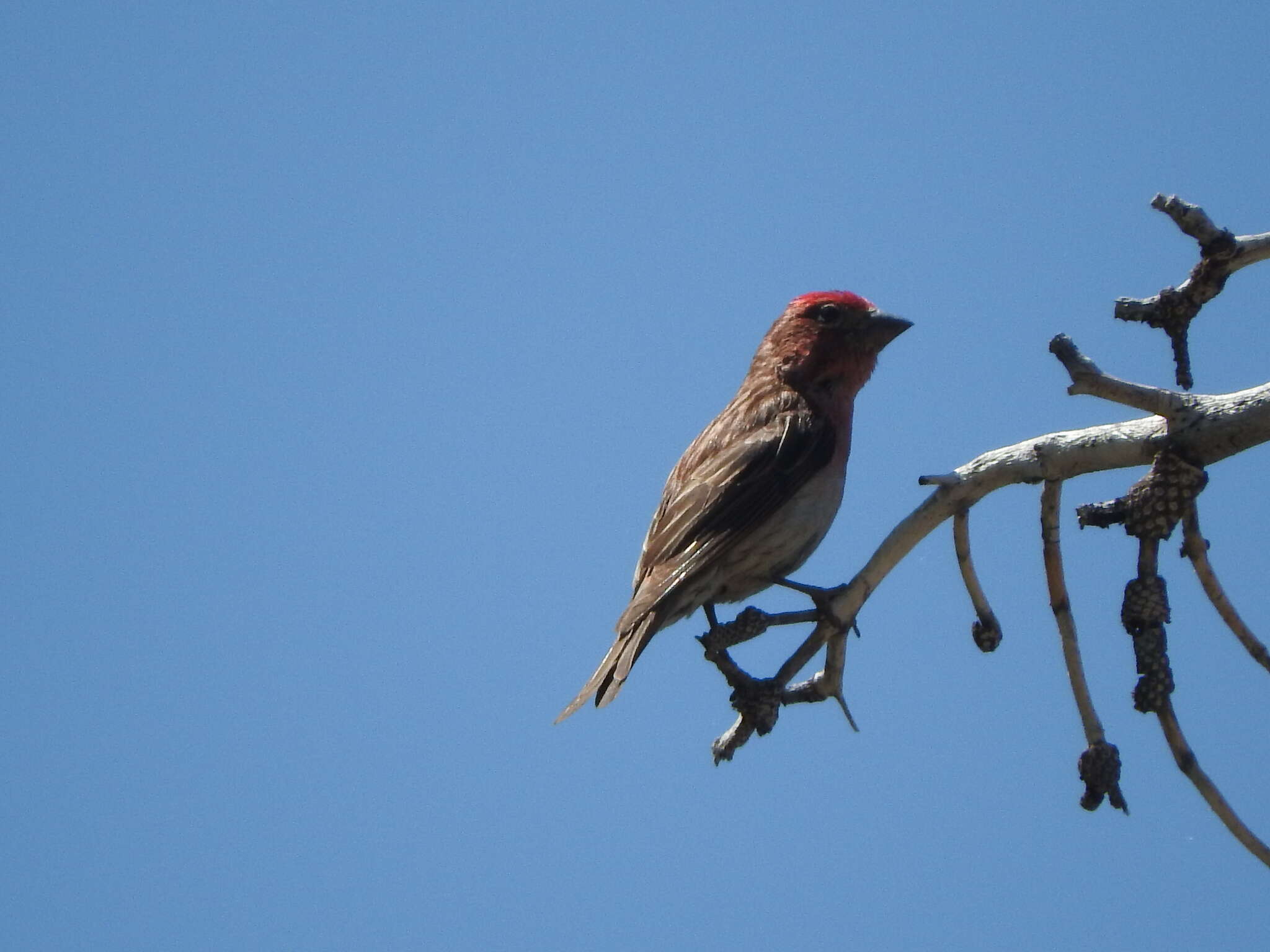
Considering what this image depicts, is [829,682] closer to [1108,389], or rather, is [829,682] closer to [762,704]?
[762,704]

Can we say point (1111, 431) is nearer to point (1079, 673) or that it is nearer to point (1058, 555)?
point (1058, 555)

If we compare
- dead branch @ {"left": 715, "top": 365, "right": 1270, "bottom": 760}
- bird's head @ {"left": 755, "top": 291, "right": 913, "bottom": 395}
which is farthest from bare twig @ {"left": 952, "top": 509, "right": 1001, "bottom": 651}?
bird's head @ {"left": 755, "top": 291, "right": 913, "bottom": 395}

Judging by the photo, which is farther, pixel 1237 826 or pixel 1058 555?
pixel 1058 555

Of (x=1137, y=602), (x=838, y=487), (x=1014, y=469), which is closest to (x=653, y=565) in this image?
(x=838, y=487)

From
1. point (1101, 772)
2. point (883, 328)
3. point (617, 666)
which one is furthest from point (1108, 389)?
point (883, 328)

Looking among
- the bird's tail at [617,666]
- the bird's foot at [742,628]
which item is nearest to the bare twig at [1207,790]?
the bird's foot at [742,628]

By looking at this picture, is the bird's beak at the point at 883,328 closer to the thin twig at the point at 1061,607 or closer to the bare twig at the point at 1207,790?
the thin twig at the point at 1061,607
